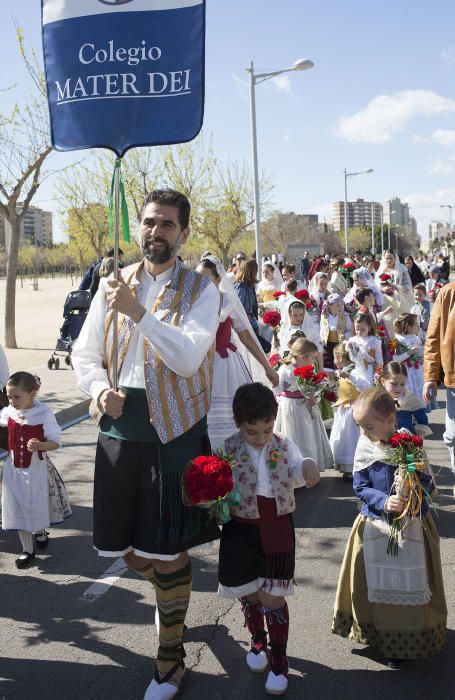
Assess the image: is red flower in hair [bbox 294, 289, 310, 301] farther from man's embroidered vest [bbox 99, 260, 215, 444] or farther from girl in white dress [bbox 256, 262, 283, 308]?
man's embroidered vest [bbox 99, 260, 215, 444]

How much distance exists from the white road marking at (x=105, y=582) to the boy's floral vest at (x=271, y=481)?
1519mm

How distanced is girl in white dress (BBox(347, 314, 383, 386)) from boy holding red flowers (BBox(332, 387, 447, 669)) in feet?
14.9

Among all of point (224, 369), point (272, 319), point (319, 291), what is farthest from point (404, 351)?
point (319, 291)

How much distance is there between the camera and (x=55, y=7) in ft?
11.7

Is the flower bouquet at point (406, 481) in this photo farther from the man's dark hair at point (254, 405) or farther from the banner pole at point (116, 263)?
the banner pole at point (116, 263)

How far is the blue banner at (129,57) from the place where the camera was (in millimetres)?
3561

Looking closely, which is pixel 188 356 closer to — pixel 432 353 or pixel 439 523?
pixel 432 353

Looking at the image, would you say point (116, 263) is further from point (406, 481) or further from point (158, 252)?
point (406, 481)

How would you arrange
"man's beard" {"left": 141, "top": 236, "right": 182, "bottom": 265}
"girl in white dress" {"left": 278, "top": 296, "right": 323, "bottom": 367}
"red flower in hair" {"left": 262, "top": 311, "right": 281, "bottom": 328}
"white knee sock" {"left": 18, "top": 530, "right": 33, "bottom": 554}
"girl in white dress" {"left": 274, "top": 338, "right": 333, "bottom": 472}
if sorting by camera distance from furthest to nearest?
"red flower in hair" {"left": 262, "top": 311, "right": 281, "bottom": 328}
"girl in white dress" {"left": 278, "top": 296, "right": 323, "bottom": 367}
"girl in white dress" {"left": 274, "top": 338, "right": 333, "bottom": 472}
"white knee sock" {"left": 18, "top": 530, "right": 33, "bottom": 554}
"man's beard" {"left": 141, "top": 236, "right": 182, "bottom": 265}

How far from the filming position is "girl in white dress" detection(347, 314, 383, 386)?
8.63 meters

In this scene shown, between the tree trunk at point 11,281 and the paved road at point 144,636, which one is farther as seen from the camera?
the tree trunk at point 11,281

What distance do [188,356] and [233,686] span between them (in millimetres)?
1623

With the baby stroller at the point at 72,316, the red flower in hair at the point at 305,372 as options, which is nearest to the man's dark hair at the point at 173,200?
the red flower in hair at the point at 305,372

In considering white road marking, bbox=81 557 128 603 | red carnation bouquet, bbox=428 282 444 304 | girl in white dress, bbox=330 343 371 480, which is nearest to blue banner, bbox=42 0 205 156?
white road marking, bbox=81 557 128 603
